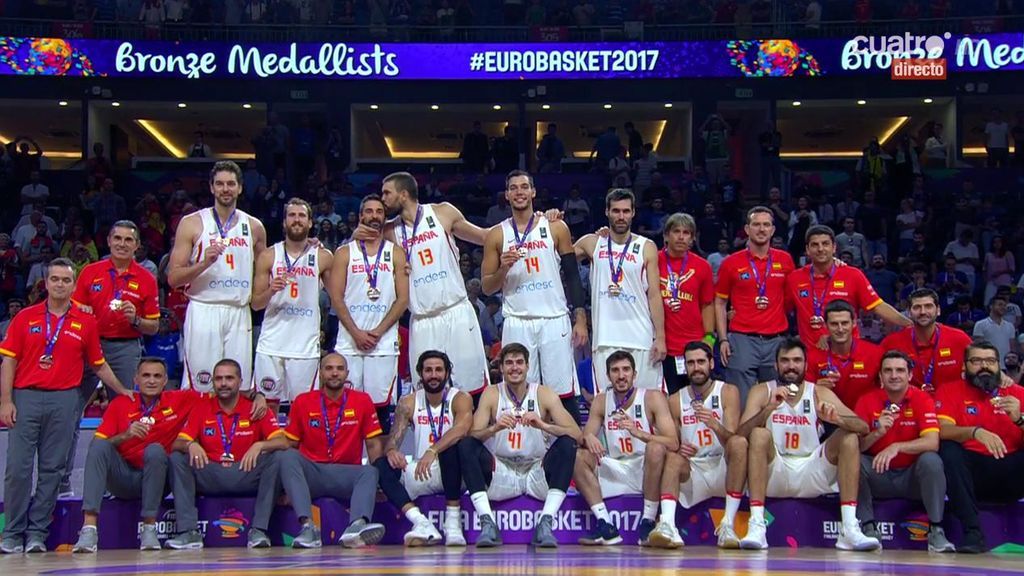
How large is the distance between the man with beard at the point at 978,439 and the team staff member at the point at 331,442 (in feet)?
13.2

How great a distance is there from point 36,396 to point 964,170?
60.6ft

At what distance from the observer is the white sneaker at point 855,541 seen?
8430 millimetres

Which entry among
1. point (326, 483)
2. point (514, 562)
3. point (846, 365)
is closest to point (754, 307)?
point (846, 365)

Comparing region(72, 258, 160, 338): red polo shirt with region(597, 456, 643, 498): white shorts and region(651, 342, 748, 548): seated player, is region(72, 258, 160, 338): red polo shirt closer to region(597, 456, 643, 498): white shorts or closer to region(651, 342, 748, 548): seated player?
region(597, 456, 643, 498): white shorts

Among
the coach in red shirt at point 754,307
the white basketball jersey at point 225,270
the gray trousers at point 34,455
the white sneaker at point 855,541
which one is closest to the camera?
the white sneaker at point 855,541

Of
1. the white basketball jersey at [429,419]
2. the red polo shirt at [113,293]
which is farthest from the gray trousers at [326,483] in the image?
the red polo shirt at [113,293]

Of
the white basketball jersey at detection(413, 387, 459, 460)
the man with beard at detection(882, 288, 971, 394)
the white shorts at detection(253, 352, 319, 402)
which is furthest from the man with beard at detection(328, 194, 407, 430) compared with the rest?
the man with beard at detection(882, 288, 971, 394)

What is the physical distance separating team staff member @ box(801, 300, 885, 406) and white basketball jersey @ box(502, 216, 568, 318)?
6.37 feet

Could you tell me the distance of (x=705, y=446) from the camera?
9.16 m

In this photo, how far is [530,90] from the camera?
2588cm

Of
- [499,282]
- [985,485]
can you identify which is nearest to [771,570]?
[985,485]

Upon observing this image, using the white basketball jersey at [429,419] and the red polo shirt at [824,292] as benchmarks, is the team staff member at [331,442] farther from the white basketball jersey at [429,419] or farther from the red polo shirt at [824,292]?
the red polo shirt at [824,292]

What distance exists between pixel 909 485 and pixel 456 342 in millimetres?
3448

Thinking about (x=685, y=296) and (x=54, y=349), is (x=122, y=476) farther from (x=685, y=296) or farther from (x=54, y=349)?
(x=685, y=296)
